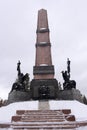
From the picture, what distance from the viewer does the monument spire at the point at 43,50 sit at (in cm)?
2508

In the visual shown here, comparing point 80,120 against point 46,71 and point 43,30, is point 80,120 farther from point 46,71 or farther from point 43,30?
point 43,30

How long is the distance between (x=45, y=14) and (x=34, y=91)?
8.12 meters

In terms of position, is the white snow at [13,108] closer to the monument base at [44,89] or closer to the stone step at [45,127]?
the stone step at [45,127]

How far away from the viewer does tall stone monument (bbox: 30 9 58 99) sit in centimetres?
2381

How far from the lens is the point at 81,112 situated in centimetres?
1883

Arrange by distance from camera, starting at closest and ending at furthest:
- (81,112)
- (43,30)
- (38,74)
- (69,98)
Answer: (81,112), (69,98), (38,74), (43,30)

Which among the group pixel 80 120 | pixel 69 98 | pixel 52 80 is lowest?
pixel 80 120

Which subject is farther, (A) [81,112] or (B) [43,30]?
(B) [43,30]

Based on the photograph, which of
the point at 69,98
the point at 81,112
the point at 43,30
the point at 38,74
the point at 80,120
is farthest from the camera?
the point at 43,30

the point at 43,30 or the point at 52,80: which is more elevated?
the point at 43,30

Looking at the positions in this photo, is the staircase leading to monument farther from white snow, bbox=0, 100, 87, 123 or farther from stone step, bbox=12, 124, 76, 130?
white snow, bbox=0, 100, 87, 123

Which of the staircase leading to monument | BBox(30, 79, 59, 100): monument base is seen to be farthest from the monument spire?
the staircase leading to monument

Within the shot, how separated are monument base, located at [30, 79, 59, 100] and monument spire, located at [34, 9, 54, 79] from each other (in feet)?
2.38

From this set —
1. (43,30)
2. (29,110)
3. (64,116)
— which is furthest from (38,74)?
(64,116)
